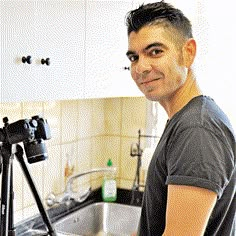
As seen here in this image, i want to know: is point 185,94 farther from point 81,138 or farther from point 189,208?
point 81,138

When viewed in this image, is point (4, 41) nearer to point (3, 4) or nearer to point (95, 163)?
point (3, 4)

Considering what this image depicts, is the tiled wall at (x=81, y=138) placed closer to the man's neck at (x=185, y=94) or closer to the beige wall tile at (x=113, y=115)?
the beige wall tile at (x=113, y=115)

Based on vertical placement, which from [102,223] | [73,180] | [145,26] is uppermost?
[145,26]

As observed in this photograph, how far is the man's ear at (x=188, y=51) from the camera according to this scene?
3.67 ft

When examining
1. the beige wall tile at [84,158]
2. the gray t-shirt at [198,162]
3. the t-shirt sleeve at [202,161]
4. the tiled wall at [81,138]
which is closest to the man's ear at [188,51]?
the gray t-shirt at [198,162]

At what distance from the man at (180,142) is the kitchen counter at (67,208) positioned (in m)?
0.72

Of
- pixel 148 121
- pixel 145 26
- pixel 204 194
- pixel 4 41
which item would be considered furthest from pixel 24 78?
pixel 148 121

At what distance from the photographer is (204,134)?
961 millimetres

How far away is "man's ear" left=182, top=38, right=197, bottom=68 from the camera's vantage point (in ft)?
3.67

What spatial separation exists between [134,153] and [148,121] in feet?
0.62

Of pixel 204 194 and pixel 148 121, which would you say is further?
pixel 148 121

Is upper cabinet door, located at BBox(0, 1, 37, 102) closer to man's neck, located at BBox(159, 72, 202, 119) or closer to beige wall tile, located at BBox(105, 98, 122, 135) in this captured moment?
man's neck, located at BBox(159, 72, 202, 119)

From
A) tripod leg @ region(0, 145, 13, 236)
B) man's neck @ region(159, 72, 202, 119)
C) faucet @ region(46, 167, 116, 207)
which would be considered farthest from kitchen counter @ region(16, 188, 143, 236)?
man's neck @ region(159, 72, 202, 119)

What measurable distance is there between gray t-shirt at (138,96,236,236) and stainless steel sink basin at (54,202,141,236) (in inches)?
39.1
